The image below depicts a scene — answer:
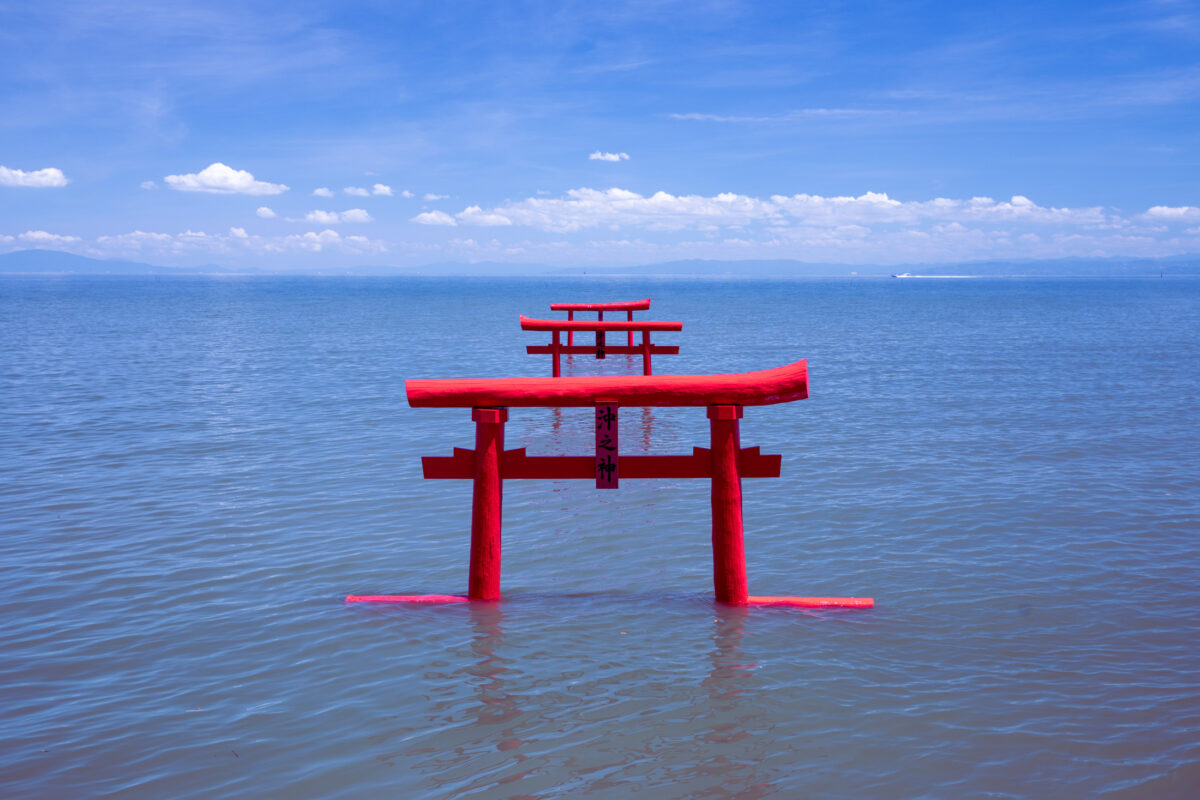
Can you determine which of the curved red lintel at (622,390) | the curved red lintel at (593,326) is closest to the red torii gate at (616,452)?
the curved red lintel at (622,390)

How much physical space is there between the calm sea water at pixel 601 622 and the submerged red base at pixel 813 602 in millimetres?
155

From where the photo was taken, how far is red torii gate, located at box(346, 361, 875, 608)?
652 cm

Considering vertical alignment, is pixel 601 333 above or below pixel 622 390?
above

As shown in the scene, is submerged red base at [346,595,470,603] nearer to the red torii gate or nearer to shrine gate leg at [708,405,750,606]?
the red torii gate

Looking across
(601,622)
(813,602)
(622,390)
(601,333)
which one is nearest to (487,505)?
(601,622)

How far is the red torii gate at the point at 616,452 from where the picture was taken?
6520 mm

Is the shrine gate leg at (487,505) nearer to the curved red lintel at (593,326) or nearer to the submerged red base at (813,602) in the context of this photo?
the submerged red base at (813,602)

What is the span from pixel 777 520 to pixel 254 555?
5408 millimetres

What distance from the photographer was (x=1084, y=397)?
63.8ft

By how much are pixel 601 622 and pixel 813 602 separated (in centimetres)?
172

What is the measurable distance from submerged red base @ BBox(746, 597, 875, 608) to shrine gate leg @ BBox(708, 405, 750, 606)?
0.13 metres

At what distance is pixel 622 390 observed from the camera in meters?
6.61

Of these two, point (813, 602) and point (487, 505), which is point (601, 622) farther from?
point (813, 602)

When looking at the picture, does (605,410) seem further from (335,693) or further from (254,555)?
(254,555)
